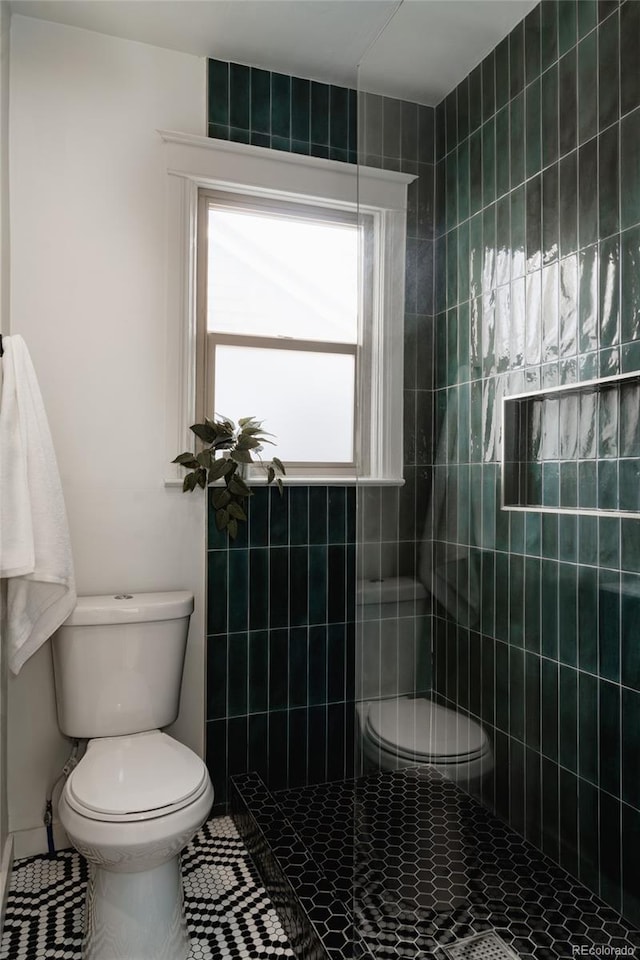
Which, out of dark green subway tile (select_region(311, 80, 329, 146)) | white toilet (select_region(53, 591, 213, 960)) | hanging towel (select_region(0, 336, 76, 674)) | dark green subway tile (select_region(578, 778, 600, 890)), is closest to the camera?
dark green subway tile (select_region(578, 778, 600, 890))

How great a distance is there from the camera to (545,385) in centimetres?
109

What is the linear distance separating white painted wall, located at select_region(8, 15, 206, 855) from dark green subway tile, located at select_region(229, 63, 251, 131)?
0.34ft

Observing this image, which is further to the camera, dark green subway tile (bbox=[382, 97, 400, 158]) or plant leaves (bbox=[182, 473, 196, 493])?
plant leaves (bbox=[182, 473, 196, 493])

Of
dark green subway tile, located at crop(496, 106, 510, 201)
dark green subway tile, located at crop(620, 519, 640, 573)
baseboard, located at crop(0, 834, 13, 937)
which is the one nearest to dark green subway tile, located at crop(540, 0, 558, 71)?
dark green subway tile, located at crop(496, 106, 510, 201)

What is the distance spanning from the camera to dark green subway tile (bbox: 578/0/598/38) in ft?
3.23

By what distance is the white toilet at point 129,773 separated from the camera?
4.83ft

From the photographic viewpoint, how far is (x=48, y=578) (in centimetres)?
178

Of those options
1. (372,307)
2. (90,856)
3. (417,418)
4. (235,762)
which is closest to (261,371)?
(372,307)

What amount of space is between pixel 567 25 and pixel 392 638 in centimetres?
116

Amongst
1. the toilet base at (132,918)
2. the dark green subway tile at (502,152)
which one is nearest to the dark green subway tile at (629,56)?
the dark green subway tile at (502,152)

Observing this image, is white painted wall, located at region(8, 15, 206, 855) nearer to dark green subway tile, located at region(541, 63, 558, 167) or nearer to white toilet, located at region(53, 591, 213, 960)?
white toilet, located at region(53, 591, 213, 960)

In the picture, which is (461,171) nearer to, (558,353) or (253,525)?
(558,353)

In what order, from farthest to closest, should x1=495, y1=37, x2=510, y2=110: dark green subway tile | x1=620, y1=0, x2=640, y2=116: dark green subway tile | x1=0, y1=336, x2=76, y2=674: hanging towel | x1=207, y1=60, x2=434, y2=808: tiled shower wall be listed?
x1=207, y1=60, x2=434, y2=808: tiled shower wall
x1=0, y1=336, x2=76, y2=674: hanging towel
x1=495, y1=37, x2=510, y2=110: dark green subway tile
x1=620, y1=0, x2=640, y2=116: dark green subway tile

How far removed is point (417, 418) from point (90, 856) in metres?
1.24
